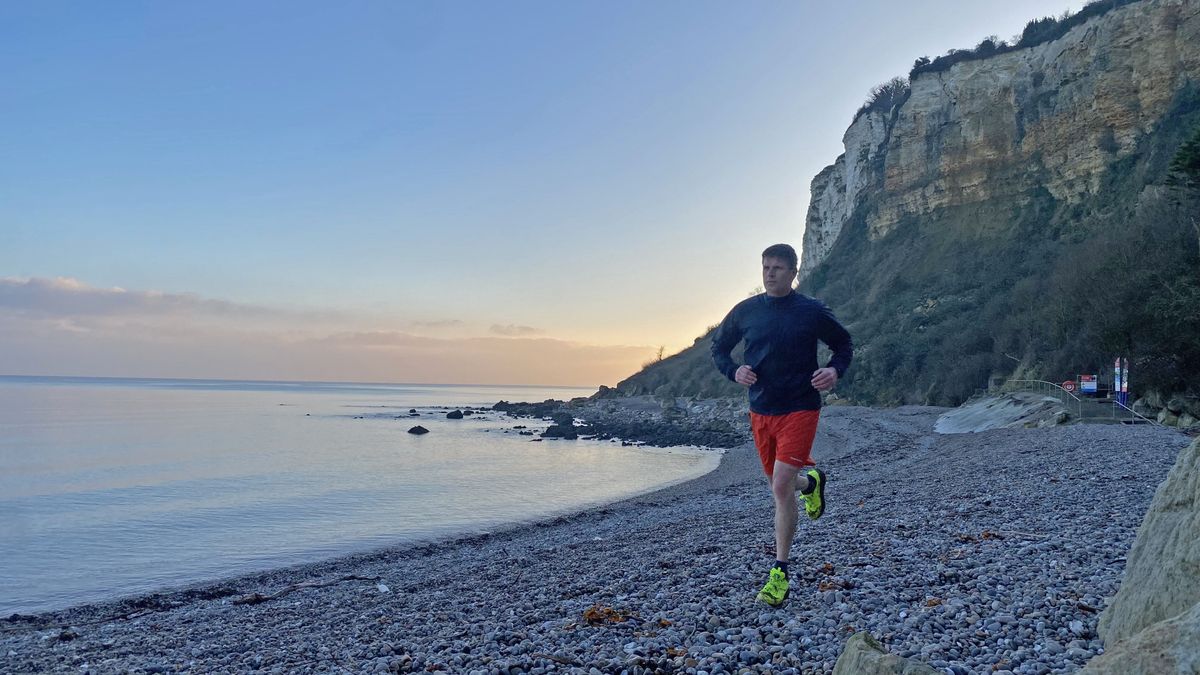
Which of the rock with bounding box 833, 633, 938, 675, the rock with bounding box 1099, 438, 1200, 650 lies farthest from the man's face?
the rock with bounding box 833, 633, 938, 675

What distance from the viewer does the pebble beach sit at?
3875 mm

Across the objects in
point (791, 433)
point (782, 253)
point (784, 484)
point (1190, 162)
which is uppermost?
point (1190, 162)

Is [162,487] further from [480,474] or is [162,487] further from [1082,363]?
[1082,363]

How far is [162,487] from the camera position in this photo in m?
22.0

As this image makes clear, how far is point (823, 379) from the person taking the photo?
179 inches

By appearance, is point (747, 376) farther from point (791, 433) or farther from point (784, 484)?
point (784, 484)

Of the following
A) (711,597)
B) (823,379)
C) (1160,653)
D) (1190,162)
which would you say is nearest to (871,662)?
(1160,653)

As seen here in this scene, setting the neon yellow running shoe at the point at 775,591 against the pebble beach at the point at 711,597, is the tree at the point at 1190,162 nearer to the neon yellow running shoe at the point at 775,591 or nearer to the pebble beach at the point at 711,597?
the pebble beach at the point at 711,597

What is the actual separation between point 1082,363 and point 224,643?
86.3ft

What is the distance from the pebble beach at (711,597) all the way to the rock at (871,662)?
1.84 feet

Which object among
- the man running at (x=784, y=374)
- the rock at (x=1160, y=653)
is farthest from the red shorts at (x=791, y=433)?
the rock at (x=1160, y=653)

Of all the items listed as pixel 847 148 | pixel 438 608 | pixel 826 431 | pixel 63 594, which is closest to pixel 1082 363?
pixel 826 431

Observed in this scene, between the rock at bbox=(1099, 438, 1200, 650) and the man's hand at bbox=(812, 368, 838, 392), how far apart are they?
1.73 metres

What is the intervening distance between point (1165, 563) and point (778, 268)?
8.39ft
